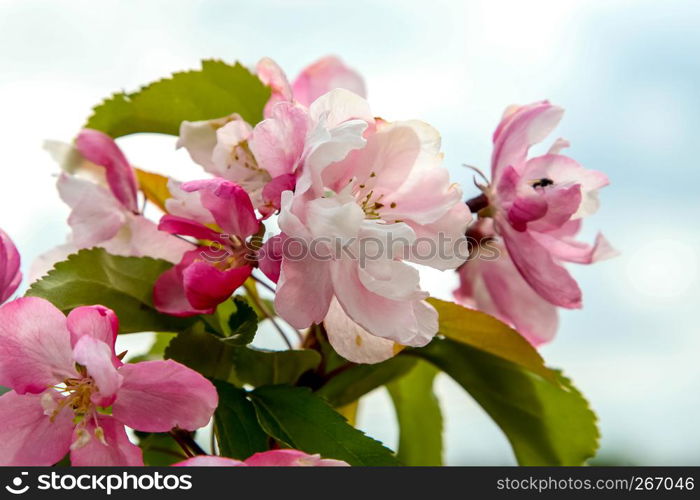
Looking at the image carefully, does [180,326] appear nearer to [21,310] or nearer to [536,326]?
[21,310]

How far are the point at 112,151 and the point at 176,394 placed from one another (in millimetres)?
234

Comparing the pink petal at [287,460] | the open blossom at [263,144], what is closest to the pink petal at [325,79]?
the open blossom at [263,144]

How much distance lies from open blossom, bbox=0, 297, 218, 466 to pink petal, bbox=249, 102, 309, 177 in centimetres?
12

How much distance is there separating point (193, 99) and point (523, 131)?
0.24 metres

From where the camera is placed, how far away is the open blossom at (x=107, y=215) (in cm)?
58

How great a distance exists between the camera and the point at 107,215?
0.59 metres

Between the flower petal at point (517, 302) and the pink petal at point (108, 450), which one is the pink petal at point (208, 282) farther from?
the flower petal at point (517, 302)

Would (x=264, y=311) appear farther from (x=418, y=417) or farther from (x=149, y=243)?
(x=418, y=417)

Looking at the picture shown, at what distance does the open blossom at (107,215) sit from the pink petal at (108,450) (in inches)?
6.6

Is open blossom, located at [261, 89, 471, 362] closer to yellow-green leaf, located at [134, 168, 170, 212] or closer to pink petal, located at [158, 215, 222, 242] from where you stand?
pink petal, located at [158, 215, 222, 242]

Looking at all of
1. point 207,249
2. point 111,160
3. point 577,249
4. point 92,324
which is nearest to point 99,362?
point 92,324

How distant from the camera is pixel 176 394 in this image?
427 millimetres

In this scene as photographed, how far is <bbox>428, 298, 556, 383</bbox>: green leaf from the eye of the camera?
56 cm
